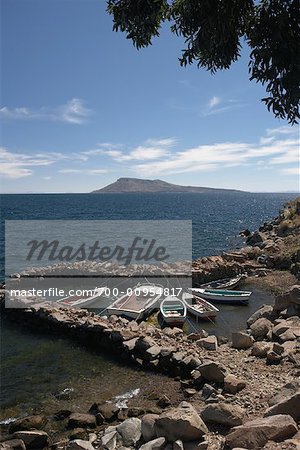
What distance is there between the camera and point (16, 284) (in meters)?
27.8

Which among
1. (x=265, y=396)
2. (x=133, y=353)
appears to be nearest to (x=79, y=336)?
(x=133, y=353)

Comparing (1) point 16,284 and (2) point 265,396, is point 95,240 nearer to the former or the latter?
(1) point 16,284

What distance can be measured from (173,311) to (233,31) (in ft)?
49.9

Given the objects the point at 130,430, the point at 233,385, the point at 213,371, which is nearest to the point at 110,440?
the point at 130,430

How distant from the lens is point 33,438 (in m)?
9.54

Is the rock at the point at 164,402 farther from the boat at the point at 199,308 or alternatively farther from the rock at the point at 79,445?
the boat at the point at 199,308

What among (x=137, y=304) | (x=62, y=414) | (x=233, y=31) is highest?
(x=233, y=31)

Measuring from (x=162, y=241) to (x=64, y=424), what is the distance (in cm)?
4588

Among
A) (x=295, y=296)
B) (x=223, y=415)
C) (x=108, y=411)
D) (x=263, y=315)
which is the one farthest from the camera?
(x=263, y=315)

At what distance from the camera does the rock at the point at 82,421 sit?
10164 mm

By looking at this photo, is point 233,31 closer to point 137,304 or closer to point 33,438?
point 33,438

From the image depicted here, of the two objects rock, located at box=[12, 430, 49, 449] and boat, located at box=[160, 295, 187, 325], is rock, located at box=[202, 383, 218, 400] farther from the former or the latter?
boat, located at box=[160, 295, 187, 325]

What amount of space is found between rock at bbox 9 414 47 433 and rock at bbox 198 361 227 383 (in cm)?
480

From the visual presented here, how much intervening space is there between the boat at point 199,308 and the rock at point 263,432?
12384mm
